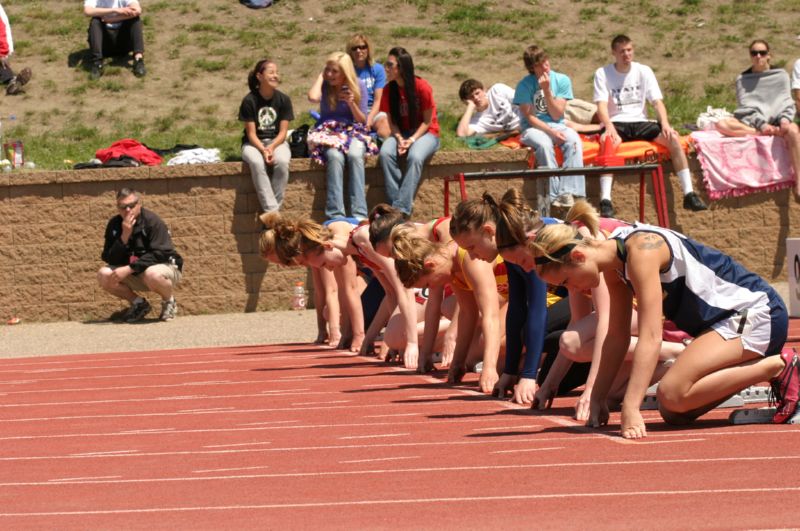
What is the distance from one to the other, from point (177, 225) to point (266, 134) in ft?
4.68

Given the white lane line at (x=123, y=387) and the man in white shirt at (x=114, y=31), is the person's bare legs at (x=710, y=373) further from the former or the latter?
the man in white shirt at (x=114, y=31)

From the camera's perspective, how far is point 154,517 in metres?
5.31

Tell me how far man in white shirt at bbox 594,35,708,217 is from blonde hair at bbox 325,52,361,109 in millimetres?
2655

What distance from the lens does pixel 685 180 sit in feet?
53.6

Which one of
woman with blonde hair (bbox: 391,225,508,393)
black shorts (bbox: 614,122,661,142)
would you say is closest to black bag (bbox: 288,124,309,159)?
black shorts (bbox: 614,122,661,142)

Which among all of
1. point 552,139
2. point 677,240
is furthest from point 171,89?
point 677,240

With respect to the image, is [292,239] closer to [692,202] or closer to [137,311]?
[137,311]

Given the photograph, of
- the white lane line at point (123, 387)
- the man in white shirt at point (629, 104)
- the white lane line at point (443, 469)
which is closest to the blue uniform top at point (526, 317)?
the white lane line at point (443, 469)

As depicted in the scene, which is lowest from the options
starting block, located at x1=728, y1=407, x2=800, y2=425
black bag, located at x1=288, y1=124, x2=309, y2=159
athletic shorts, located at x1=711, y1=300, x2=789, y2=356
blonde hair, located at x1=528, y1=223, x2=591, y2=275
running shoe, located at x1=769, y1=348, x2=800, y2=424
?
black bag, located at x1=288, y1=124, x2=309, y2=159

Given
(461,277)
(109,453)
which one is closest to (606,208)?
(461,277)

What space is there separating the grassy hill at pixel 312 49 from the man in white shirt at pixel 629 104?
2693 mm

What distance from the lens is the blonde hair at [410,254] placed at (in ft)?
28.1

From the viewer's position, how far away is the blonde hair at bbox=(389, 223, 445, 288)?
28.1 feet

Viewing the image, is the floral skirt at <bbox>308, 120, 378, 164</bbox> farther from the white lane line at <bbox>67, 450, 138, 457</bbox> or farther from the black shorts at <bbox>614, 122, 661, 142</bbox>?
the white lane line at <bbox>67, 450, 138, 457</bbox>
